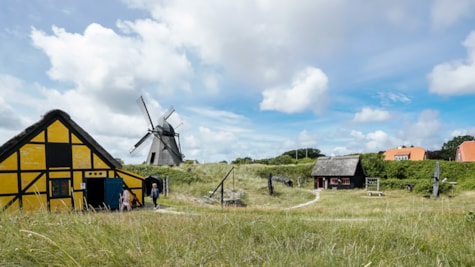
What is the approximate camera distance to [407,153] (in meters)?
59.5

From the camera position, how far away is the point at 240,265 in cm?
261

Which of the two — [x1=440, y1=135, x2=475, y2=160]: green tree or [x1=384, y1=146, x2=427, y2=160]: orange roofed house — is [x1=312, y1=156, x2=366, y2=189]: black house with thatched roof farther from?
[x1=440, y1=135, x2=475, y2=160]: green tree

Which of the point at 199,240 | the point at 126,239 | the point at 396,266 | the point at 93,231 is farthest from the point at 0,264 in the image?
the point at 396,266

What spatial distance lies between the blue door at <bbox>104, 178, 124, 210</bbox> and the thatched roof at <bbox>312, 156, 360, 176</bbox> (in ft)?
83.3

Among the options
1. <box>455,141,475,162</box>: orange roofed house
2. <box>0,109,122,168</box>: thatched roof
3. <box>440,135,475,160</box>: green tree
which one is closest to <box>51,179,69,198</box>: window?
<box>0,109,122,168</box>: thatched roof

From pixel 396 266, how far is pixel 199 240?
6.14 ft

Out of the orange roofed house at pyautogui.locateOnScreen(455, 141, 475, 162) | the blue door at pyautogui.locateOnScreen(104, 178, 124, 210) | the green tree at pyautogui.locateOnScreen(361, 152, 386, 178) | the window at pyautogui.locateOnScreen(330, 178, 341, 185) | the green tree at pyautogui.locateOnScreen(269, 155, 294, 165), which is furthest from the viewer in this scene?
the green tree at pyautogui.locateOnScreen(269, 155, 294, 165)

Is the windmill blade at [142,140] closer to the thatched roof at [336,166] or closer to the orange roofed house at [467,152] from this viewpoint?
Result: the thatched roof at [336,166]

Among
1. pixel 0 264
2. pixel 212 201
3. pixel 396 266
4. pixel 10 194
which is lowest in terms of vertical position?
pixel 212 201

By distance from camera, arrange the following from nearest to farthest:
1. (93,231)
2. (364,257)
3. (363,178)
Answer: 1. (364,257)
2. (93,231)
3. (363,178)

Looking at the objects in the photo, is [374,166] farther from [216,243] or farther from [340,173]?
[216,243]

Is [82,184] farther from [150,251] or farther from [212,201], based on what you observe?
[150,251]

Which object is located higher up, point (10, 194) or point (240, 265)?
point (240, 265)

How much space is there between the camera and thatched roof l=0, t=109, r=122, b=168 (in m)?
15.0
